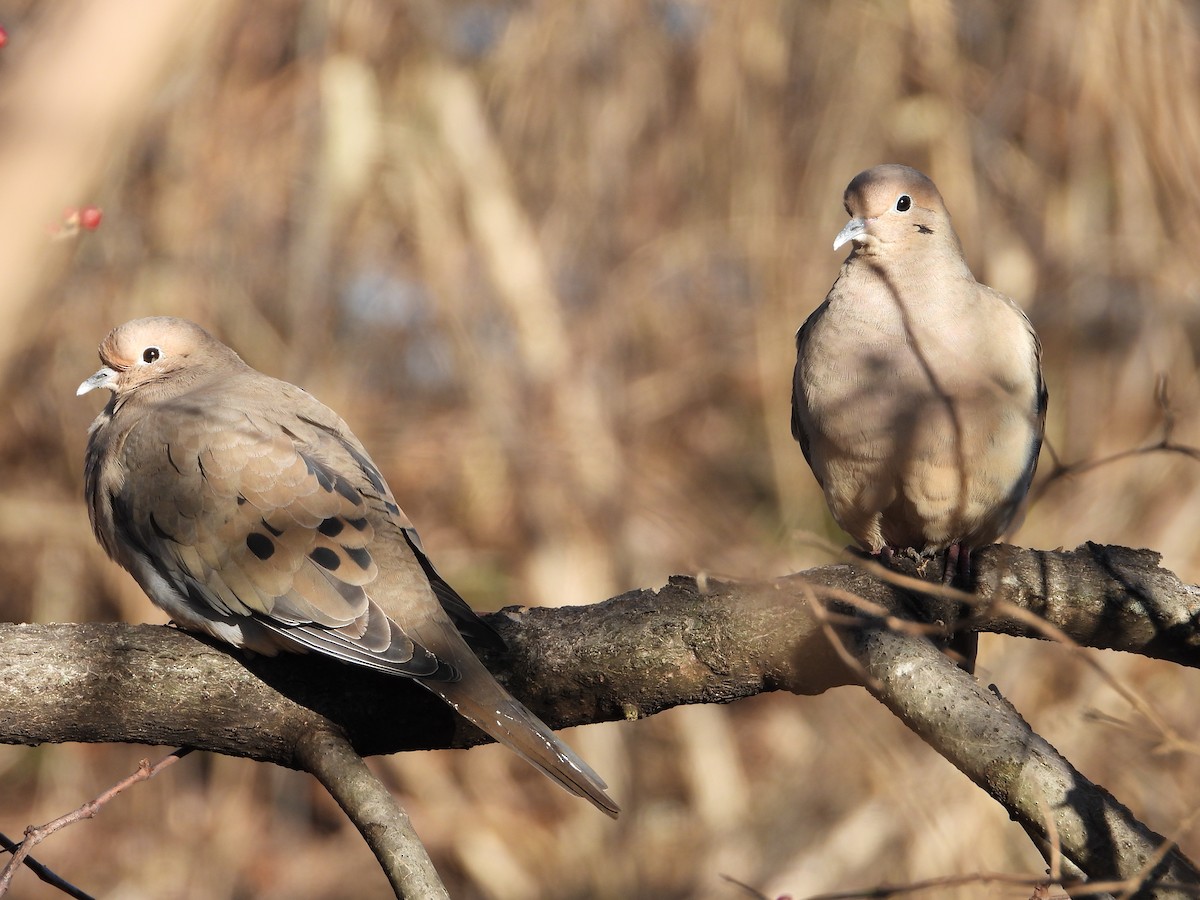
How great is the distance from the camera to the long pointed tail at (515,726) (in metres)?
2.29

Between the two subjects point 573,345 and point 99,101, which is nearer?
point 99,101

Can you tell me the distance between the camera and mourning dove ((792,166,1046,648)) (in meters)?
3.07

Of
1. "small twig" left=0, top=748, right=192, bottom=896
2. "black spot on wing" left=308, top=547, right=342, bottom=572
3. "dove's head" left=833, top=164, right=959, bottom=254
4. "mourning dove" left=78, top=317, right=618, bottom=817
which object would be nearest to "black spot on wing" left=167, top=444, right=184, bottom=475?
"mourning dove" left=78, top=317, right=618, bottom=817

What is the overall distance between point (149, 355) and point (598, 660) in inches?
61.2

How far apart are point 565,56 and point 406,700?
4.33 meters

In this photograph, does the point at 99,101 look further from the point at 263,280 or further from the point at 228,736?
the point at 263,280

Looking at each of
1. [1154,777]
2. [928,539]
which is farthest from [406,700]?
[1154,777]

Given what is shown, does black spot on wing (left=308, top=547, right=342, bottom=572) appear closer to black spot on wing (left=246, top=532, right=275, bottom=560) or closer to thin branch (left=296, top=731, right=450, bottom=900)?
black spot on wing (left=246, top=532, right=275, bottom=560)

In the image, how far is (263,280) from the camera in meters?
6.10

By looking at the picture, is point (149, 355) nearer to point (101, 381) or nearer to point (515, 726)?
point (101, 381)

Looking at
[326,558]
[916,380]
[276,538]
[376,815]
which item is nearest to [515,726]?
[376,815]

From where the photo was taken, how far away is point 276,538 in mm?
2773

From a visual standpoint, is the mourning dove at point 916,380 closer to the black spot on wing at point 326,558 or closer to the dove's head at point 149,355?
the black spot on wing at point 326,558

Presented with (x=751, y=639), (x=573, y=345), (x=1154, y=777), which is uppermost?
(x=751, y=639)
